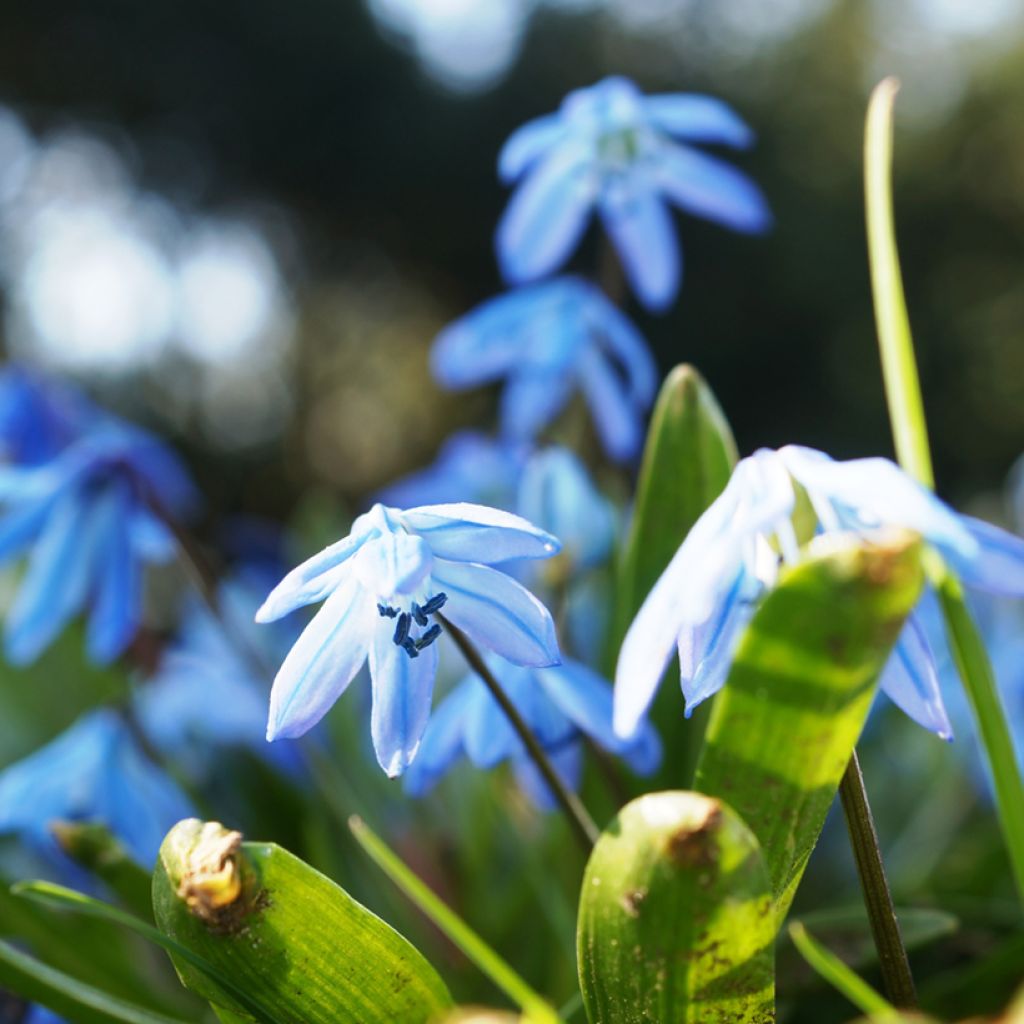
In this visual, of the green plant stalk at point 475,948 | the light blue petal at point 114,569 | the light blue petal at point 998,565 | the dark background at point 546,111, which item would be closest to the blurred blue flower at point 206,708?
the light blue petal at point 114,569

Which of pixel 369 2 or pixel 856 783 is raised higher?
pixel 369 2

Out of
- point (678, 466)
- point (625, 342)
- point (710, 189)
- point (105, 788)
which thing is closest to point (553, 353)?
point (625, 342)

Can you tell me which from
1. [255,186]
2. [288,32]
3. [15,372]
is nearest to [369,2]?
[288,32]

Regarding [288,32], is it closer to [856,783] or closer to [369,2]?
[369,2]

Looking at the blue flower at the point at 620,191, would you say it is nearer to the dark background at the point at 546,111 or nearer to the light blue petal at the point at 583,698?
the light blue petal at the point at 583,698

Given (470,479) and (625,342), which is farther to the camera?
(470,479)

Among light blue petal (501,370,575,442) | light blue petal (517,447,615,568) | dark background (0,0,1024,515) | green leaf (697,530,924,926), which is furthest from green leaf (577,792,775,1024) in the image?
dark background (0,0,1024,515)

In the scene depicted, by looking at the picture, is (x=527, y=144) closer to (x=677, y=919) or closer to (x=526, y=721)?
(x=526, y=721)
